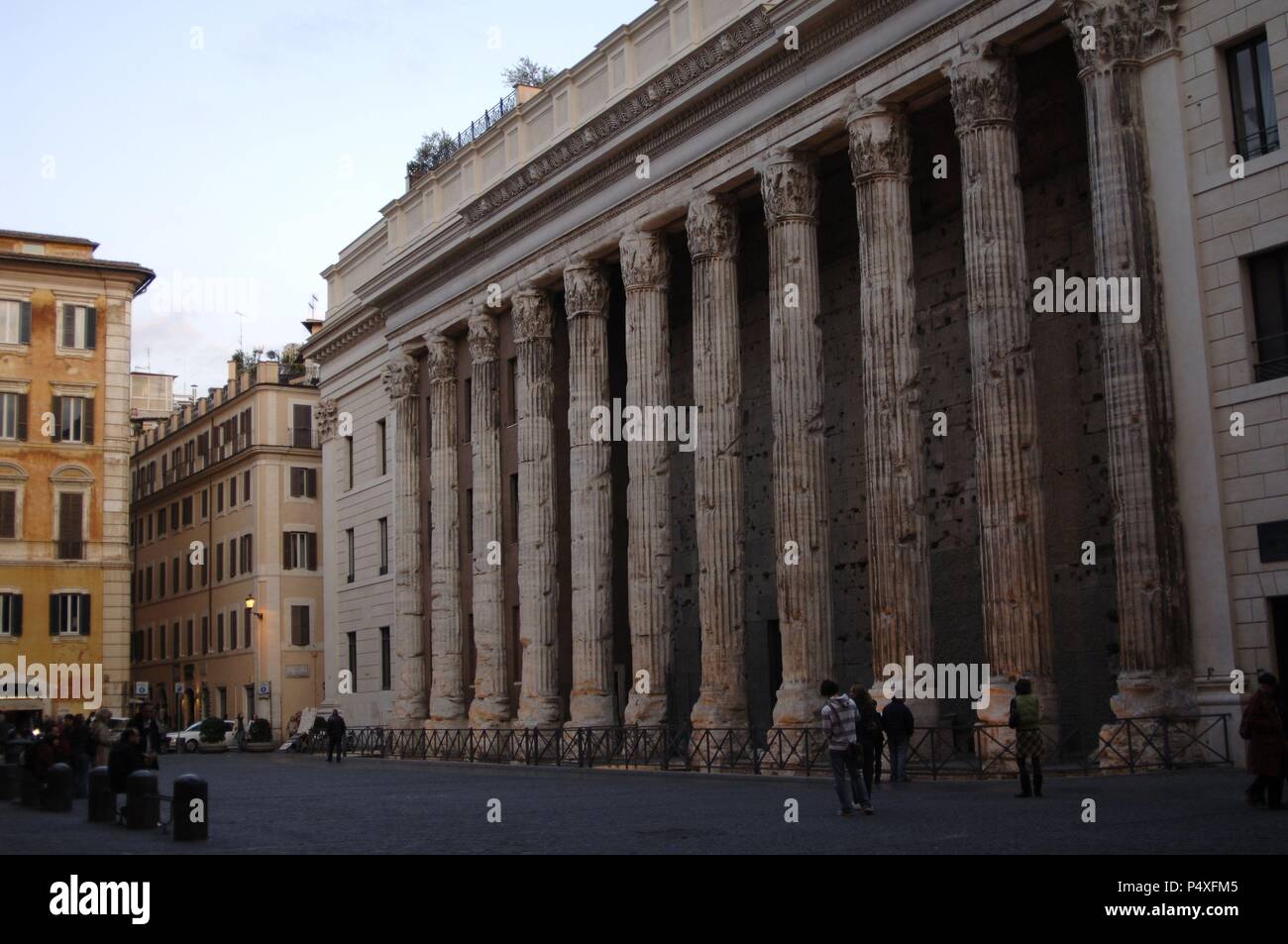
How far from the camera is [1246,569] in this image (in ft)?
71.8

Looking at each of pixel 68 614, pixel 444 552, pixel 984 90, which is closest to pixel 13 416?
pixel 68 614

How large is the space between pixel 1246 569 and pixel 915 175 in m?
14.2

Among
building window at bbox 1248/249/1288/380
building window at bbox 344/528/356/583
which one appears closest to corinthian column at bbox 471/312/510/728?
building window at bbox 344/528/356/583

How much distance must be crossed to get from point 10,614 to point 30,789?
32189mm

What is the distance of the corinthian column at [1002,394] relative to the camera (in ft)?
80.1

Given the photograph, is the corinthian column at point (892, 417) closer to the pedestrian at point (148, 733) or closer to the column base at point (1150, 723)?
the column base at point (1150, 723)

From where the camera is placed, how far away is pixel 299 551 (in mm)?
65625

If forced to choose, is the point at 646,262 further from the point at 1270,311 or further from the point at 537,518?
the point at 1270,311

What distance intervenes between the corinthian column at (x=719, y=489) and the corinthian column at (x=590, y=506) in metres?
4.93

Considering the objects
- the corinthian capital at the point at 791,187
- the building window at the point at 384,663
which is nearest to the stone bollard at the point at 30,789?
the corinthian capital at the point at 791,187

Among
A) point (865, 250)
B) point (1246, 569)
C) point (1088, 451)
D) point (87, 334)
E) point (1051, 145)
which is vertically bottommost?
point (1246, 569)

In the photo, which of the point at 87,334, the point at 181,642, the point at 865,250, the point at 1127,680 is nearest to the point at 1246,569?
the point at 1127,680

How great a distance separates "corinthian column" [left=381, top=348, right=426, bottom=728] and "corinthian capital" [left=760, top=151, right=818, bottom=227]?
Answer: 18856 millimetres
